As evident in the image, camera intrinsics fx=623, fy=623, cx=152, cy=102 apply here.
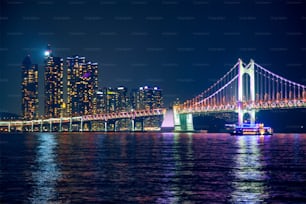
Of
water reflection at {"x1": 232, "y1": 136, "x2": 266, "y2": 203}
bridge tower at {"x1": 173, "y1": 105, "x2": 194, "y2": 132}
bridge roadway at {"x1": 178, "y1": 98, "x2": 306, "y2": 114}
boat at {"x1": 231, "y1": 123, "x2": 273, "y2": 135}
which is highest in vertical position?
bridge roadway at {"x1": 178, "y1": 98, "x2": 306, "y2": 114}

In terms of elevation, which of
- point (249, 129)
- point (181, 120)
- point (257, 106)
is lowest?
point (249, 129)

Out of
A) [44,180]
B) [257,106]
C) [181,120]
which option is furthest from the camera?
[181,120]

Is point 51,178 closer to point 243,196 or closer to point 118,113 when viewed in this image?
point 243,196

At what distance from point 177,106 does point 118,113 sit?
63.7ft

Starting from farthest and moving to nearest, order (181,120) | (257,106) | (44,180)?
(181,120) → (257,106) → (44,180)

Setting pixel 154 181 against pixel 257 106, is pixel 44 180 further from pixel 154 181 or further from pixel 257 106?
pixel 257 106

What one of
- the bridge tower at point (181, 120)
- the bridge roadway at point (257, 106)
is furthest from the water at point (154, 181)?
the bridge tower at point (181, 120)

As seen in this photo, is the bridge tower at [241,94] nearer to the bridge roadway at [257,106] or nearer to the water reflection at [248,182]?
the bridge roadway at [257,106]

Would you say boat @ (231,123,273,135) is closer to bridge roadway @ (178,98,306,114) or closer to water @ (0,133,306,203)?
bridge roadway @ (178,98,306,114)

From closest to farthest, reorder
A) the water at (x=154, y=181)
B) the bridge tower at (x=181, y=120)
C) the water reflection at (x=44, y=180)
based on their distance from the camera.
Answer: the water at (x=154, y=181) → the water reflection at (x=44, y=180) → the bridge tower at (x=181, y=120)

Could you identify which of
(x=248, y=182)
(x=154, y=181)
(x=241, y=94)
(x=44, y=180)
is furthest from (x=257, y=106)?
(x=44, y=180)

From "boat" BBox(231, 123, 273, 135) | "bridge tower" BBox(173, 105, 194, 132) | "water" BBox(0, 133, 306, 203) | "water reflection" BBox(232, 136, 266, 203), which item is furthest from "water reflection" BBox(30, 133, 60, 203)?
"bridge tower" BBox(173, 105, 194, 132)

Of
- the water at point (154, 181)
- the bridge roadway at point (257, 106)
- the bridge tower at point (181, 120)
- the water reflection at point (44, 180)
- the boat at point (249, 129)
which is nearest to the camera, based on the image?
the water at point (154, 181)

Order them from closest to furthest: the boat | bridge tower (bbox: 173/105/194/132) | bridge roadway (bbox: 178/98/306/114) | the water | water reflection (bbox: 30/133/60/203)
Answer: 1. the water
2. water reflection (bbox: 30/133/60/203)
3. bridge roadway (bbox: 178/98/306/114)
4. the boat
5. bridge tower (bbox: 173/105/194/132)
